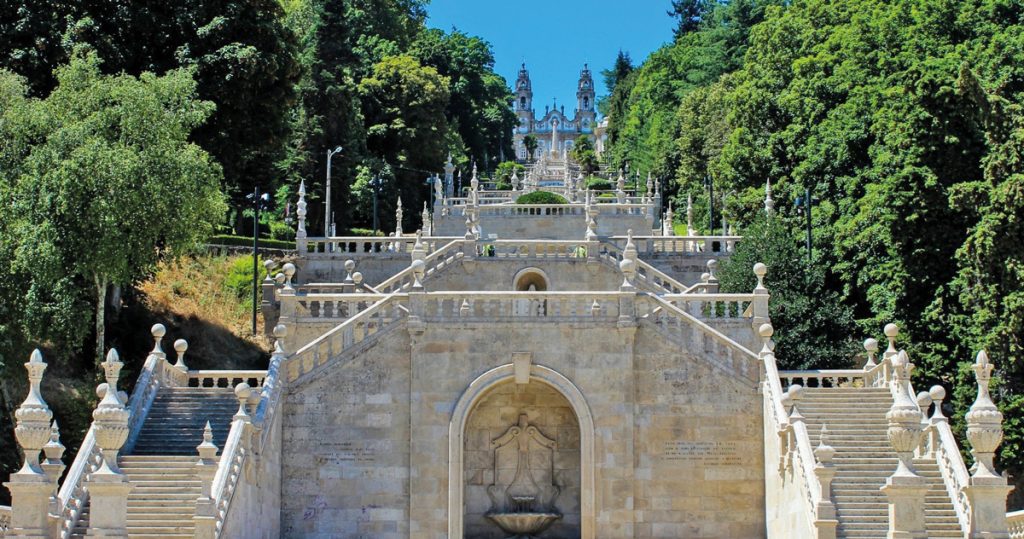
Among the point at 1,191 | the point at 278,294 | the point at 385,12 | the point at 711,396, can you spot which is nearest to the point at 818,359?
the point at 711,396

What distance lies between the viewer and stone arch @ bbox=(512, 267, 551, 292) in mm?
44438

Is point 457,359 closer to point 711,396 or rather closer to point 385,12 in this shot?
point 711,396

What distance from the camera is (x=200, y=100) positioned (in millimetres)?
41562

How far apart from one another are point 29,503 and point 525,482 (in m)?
12.8

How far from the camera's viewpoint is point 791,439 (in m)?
31.9

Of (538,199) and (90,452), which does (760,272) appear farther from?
(538,199)

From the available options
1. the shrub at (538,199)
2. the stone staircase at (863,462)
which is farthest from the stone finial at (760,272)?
Answer: the shrub at (538,199)

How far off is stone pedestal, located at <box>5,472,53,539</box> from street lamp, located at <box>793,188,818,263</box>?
24512 mm

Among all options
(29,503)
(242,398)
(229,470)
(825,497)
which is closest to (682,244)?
(825,497)

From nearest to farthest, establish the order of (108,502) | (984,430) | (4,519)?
(984,430) → (108,502) → (4,519)

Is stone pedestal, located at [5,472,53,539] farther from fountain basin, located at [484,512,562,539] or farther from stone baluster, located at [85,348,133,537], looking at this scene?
fountain basin, located at [484,512,562,539]

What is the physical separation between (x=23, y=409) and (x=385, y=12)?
75988 mm

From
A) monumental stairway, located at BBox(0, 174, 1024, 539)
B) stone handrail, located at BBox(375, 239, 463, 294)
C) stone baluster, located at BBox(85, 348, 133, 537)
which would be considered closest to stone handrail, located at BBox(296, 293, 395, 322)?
monumental stairway, located at BBox(0, 174, 1024, 539)

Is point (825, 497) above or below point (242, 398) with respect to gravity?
below
